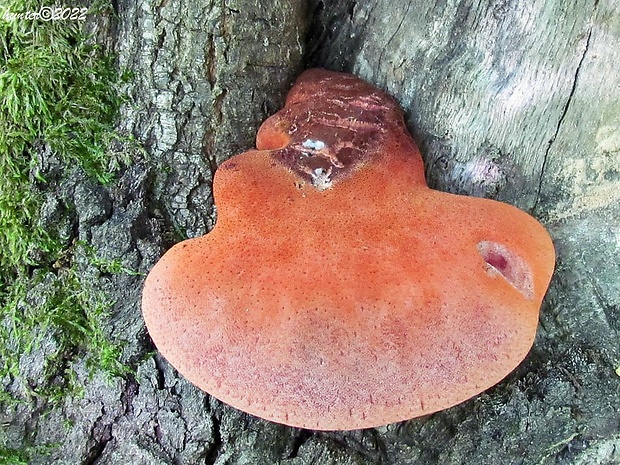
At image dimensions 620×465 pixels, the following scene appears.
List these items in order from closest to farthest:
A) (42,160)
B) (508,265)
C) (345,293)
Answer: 1. (345,293)
2. (508,265)
3. (42,160)

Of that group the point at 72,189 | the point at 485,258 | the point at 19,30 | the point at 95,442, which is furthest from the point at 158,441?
the point at 19,30

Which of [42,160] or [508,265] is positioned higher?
[508,265]

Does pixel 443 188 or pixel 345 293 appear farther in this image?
pixel 443 188

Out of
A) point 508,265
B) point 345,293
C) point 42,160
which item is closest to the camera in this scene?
point 345,293

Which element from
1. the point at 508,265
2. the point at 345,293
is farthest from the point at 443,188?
the point at 345,293

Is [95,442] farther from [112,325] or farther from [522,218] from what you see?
[522,218]

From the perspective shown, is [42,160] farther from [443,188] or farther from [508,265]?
[508,265]

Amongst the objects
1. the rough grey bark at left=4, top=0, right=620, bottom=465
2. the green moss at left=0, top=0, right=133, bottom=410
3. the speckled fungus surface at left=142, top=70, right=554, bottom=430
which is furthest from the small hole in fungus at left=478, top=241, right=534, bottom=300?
the green moss at left=0, top=0, right=133, bottom=410
